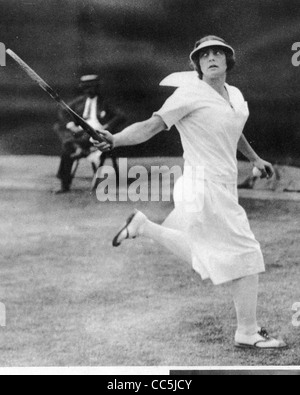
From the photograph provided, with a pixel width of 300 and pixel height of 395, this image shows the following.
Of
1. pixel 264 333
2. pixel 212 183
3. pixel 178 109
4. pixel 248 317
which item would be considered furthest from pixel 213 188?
pixel 264 333

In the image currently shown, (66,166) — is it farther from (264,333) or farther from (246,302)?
(264,333)

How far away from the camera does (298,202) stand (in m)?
4.26

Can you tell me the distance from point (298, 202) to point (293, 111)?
1.65ft

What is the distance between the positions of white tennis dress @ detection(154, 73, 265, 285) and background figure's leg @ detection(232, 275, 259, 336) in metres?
0.06

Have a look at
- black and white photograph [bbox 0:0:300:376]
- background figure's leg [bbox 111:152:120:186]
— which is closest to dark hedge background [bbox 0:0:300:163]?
black and white photograph [bbox 0:0:300:376]

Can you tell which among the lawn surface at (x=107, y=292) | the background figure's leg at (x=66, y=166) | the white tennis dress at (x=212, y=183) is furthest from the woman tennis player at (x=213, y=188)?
the background figure's leg at (x=66, y=166)

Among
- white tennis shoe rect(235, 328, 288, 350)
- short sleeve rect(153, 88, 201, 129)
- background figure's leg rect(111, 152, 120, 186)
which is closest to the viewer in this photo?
short sleeve rect(153, 88, 201, 129)

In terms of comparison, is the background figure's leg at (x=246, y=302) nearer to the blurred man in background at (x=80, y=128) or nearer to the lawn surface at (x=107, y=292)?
the lawn surface at (x=107, y=292)

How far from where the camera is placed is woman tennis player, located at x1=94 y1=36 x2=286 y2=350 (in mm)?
4027

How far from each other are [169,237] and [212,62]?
960 millimetres

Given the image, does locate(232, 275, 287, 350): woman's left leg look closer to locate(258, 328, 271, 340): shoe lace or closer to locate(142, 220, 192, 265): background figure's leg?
locate(258, 328, 271, 340): shoe lace

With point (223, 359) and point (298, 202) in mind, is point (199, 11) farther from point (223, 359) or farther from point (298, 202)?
point (223, 359)

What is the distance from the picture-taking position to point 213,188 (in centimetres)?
405

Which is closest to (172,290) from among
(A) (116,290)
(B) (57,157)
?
(A) (116,290)
